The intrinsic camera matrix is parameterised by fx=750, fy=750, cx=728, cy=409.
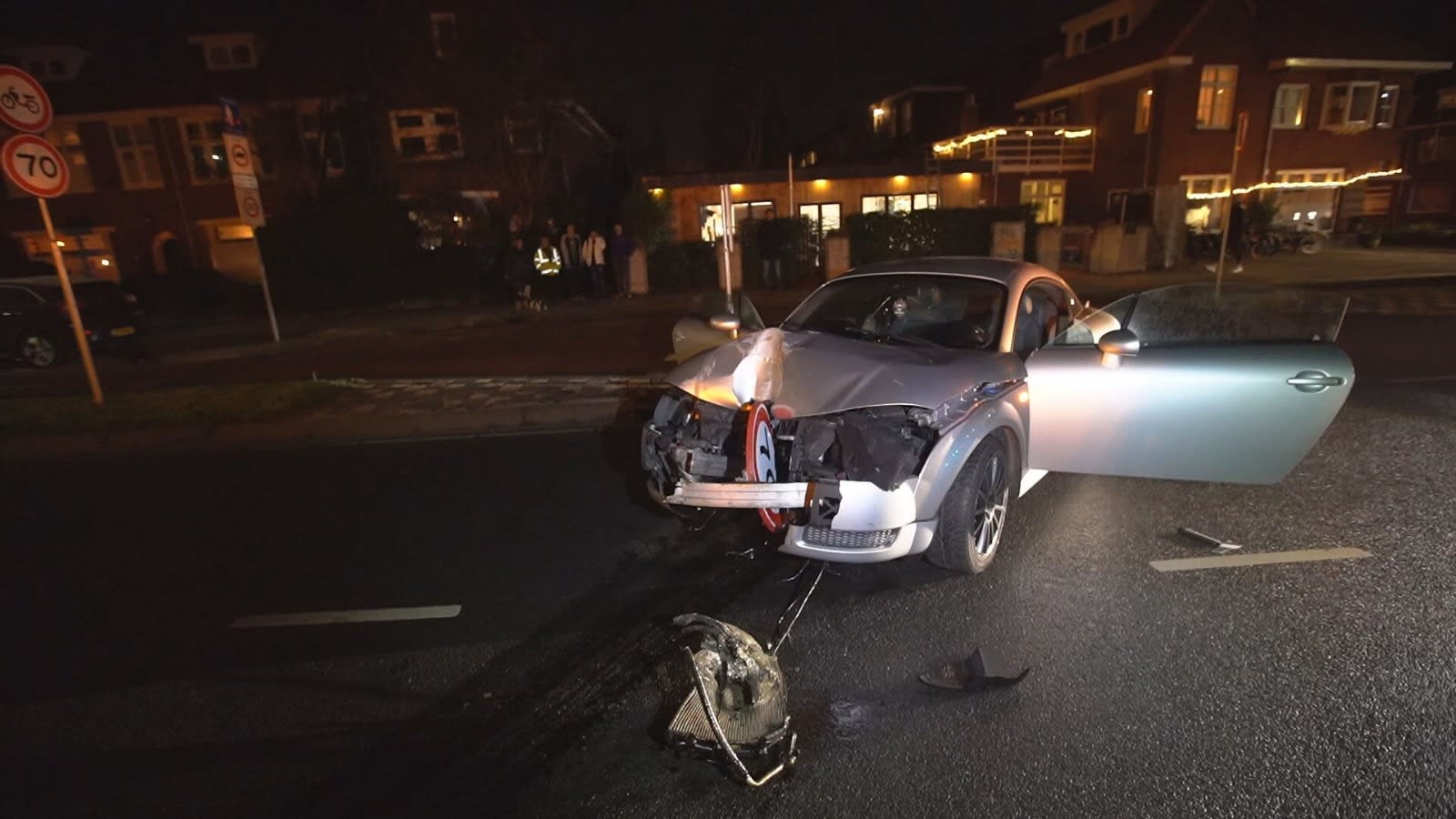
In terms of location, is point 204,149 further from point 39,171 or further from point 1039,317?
point 1039,317

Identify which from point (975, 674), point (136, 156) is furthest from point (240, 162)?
point (136, 156)

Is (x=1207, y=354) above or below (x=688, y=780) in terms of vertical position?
above

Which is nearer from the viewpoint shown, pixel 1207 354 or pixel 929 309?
pixel 1207 354

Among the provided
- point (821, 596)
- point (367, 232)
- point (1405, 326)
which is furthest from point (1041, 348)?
point (367, 232)

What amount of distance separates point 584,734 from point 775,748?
76 cm

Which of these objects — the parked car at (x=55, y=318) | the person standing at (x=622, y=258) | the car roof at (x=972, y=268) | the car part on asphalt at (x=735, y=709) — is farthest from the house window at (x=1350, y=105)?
the parked car at (x=55, y=318)

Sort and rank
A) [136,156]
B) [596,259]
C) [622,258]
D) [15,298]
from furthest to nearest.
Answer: [136,156] < [622,258] < [596,259] < [15,298]

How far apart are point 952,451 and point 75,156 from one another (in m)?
32.8

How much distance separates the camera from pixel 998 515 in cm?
423

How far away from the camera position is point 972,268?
5062mm

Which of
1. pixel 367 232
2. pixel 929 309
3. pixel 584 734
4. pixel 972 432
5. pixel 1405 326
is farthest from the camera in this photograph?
pixel 367 232

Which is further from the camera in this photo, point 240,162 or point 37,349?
point 37,349

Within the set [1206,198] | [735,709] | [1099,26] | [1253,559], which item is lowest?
[1253,559]

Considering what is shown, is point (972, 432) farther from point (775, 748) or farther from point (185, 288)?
point (185, 288)
